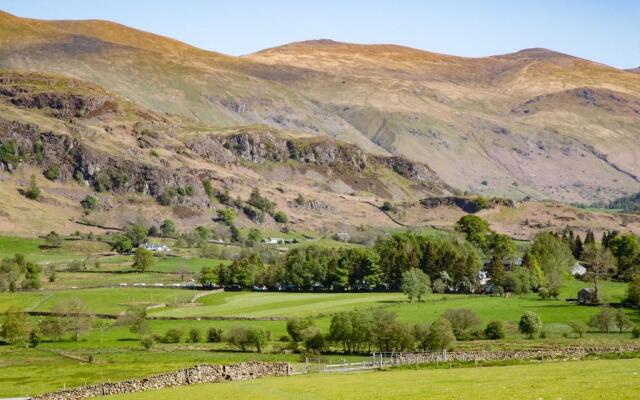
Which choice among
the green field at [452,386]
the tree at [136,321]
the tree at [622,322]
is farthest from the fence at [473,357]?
the tree at [136,321]

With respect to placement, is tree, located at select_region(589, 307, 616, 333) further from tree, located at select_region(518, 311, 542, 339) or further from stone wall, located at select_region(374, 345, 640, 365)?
stone wall, located at select_region(374, 345, 640, 365)

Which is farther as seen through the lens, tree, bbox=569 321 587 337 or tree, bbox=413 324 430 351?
tree, bbox=569 321 587 337

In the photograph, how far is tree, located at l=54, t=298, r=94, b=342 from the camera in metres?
131

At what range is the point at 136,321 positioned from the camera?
131 m

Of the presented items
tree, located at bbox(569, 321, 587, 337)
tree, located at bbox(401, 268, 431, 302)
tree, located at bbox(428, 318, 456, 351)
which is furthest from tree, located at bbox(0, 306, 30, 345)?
tree, located at bbox(569, 321, 587, 337)

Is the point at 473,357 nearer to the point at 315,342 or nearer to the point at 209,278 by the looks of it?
the point at 315,342

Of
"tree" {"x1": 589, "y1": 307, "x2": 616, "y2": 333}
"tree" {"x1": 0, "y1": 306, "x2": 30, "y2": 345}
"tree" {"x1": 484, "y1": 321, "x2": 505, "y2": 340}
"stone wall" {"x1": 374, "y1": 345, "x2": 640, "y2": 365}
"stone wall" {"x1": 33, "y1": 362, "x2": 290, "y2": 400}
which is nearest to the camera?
"stone wall" {"x1": 33, "y1": 362, "x2": 290, "y2": 400}

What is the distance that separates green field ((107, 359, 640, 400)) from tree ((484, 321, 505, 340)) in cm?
4529

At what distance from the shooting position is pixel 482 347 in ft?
331

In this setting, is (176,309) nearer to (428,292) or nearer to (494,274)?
(428,292)

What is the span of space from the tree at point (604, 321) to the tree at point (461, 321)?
47.0 feet

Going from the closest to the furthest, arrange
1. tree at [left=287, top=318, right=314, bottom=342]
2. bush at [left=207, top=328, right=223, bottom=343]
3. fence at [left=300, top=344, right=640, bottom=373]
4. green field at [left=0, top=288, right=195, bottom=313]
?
fence at [left=300, top=344, right=640, bottom=373] < tree at [left=287, top=318, right=314, bottom=342] < bush at [left=207, top=328, right=223, bottom=343] < green field at [left=0, top=288, right=195, bottom=313]

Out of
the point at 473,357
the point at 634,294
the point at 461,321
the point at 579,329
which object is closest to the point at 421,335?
the point at 461,321

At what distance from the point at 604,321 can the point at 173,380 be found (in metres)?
70.3
